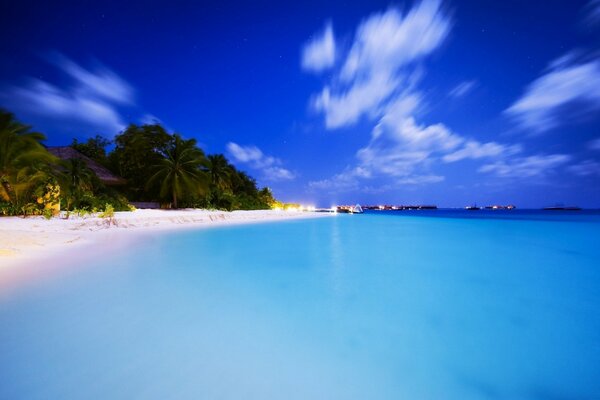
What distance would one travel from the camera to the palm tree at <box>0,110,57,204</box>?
402 inches

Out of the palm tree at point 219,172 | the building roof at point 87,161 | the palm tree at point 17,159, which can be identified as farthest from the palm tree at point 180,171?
the palm tree at point 17,159

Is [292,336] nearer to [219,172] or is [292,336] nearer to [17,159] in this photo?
[17,159]

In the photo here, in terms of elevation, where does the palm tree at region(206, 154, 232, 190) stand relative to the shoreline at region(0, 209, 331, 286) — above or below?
above

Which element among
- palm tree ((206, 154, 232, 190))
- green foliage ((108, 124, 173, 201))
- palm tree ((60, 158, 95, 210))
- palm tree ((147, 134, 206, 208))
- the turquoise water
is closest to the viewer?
the turquoise water

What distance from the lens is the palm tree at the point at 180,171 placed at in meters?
19.0

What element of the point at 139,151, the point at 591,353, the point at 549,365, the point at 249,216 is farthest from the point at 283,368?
the point at 139,151

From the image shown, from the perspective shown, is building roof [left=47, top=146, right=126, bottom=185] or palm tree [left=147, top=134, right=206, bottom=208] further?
palm tree [left=147, top=134, right=206, bottom=208]

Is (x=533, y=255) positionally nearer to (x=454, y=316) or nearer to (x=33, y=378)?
(x=454, y=316)

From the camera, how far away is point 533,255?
8164 mm

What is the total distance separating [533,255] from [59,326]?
418 inches

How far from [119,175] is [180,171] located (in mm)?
6618

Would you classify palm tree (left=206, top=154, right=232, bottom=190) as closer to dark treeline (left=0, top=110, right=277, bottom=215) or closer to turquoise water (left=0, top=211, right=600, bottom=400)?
dark treeline (left=0, top=110, right=277, bottom=215)

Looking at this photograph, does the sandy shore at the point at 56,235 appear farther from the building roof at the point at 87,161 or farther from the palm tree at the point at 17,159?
the building roof at the point at 87,161

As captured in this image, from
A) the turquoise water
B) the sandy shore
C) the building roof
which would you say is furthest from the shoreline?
the building roof
